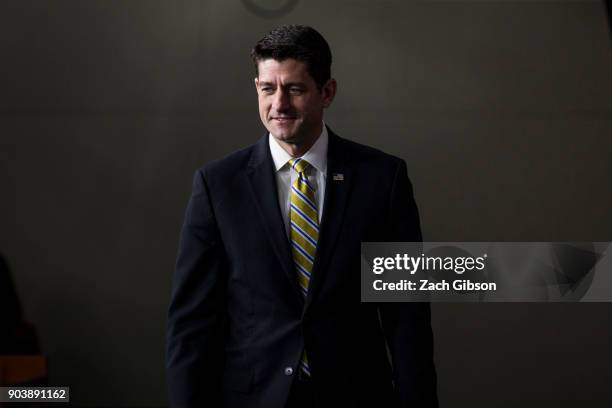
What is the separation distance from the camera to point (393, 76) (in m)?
2.87

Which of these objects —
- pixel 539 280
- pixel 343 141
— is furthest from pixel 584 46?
pixel 343 141

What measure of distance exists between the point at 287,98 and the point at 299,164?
168 millimetres

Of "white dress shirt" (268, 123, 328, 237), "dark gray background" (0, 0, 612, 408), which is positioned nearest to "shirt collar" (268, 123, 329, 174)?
"white dress shirt" (268, 123, 328, 237)

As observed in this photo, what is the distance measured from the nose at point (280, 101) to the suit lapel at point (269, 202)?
0.46 feet

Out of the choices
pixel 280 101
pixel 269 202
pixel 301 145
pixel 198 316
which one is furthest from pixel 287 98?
pixel 198 316

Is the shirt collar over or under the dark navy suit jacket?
over

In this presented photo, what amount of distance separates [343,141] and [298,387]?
0.60 m

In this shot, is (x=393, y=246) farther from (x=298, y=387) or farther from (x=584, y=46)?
(x=584, y=46)

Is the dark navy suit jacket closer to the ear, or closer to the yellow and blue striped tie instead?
the yellow and blue striped tie

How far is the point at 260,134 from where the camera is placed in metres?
2.87

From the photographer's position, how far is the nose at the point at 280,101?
1563 mm

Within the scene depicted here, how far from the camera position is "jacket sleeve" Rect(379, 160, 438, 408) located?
155 centimetres

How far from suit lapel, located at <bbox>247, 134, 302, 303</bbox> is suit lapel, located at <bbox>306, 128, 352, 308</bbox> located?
2.1 inches

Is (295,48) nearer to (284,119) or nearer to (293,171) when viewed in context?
(284,119)
